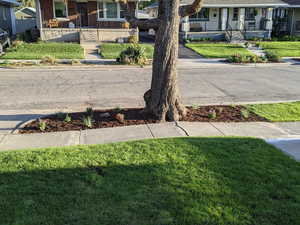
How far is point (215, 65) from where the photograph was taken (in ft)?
65.7

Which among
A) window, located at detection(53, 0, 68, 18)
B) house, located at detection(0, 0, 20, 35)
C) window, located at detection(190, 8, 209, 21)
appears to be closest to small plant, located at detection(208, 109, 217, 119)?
window, located at detection(53, 0, 68, 18)

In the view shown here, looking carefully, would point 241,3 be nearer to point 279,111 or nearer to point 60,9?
point 60,9

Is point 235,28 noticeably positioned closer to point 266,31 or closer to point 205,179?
point 266,31

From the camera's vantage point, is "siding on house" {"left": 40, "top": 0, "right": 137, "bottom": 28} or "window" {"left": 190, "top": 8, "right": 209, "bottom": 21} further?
"window" {"left": 190, "top": 8, "right": 209, "bottom": 21}

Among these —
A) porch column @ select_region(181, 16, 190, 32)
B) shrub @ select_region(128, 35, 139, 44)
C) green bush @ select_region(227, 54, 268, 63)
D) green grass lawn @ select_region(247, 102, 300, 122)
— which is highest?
porch column @ select_region(181, 16, 190, 32)

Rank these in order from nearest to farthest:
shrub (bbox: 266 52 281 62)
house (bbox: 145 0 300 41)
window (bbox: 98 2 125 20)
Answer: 1. shrub (bbox: 266 52 281 62)
2. window (bbox: 98 2 125 20)
3. house (bbox: 145 0 300 41)

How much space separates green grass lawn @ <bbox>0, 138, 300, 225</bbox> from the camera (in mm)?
4027

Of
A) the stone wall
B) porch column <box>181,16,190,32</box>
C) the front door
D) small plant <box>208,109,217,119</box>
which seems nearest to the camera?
small plant <box>208,109,217,119</box>

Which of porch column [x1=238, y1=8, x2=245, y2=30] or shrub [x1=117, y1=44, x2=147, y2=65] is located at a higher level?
porch column [x1=238, y1=8, x2=245, y2=30]

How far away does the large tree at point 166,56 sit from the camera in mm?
8242

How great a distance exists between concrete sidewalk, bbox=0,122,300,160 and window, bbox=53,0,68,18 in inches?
957

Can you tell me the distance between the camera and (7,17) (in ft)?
111

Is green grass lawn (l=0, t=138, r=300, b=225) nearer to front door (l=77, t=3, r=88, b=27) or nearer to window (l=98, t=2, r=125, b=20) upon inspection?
window (l=98, t=2, r=125, b=20)

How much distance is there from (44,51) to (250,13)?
917 inches
